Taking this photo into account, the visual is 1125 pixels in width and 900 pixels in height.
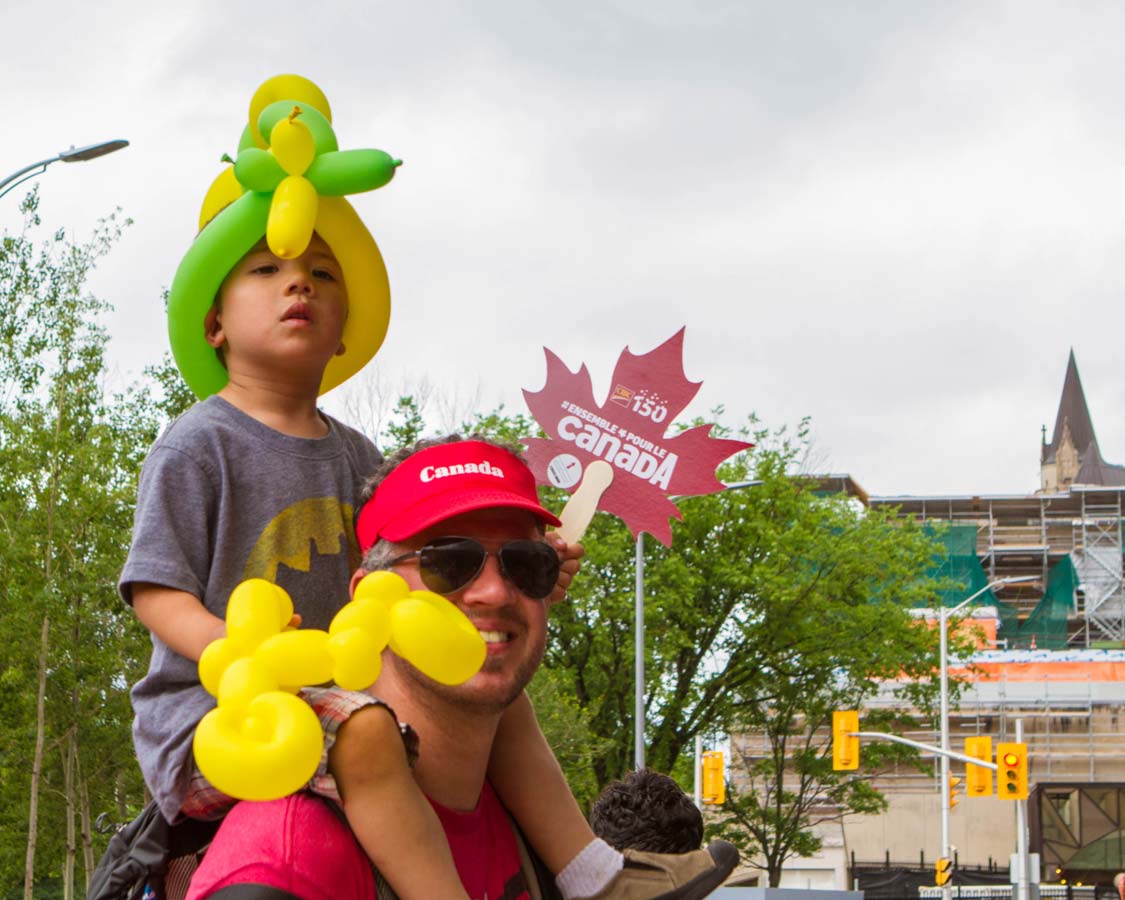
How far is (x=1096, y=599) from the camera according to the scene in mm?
78750

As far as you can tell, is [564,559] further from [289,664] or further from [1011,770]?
[1011,770]

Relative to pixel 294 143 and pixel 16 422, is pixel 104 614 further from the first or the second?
pixel 294 143

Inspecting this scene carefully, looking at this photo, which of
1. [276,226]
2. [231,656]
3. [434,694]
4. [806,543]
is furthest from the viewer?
[806,543]


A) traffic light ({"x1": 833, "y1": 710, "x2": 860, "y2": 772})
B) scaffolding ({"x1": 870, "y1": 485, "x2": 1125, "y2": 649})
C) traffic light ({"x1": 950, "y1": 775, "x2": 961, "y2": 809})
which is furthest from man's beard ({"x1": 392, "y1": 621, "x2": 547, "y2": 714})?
scaffolding ({"x1": 870, "y1": 485, "x2": 1125, "y2": 649})

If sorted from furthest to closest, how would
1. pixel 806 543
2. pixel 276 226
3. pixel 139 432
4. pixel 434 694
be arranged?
pixel 806 543 → pixel 139 432 → pixel 276 226 → pixel 434 694

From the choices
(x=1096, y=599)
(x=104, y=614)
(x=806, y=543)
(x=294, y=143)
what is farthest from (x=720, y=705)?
(x=1096, y=599)

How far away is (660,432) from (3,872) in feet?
61.1

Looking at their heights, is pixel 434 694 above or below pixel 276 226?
below

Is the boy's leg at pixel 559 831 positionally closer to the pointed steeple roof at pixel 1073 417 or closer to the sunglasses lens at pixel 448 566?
the sunglasses lens at pixel 448 566

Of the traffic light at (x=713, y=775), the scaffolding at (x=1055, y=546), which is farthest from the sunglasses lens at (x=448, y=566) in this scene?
the scaffolding at (x=1055, y=546)

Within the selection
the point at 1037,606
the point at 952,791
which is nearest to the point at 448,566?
the point at 952,791

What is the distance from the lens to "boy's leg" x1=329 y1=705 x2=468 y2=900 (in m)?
2.12

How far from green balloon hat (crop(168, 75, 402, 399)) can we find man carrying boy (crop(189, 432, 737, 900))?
391 mm

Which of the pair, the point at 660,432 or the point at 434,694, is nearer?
the point at 434,694
